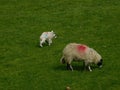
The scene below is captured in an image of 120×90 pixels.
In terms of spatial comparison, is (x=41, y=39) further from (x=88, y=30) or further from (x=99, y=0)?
(x=99, y=0)

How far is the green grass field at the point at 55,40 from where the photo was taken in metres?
24.0

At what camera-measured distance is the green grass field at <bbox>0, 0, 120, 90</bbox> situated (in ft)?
78.7

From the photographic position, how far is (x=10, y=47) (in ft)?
102

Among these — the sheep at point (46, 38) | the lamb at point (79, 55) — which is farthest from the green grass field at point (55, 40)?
the lamb at point (79, 55)

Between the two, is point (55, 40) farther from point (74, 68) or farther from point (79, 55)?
point (79, 55)

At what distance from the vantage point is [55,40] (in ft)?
106

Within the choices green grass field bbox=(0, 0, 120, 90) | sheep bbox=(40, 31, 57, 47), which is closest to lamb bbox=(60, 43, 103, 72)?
green grass field bbox=(0, 0, 120, 90)

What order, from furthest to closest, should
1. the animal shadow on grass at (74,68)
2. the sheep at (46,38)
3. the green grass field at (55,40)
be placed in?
the sheep at (46,38) → the animal shadow on grass at (74,68) → the green grass field at (55,40)

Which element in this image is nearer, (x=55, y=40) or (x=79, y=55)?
(x=79, y=55)

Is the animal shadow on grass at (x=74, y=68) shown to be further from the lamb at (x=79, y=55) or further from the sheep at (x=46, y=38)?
the sheep at (x=46, y=38)

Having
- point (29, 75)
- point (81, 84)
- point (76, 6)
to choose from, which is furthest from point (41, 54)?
point (76, 6)

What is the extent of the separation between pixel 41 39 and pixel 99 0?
14.4 meters

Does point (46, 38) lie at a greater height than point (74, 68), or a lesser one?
greater

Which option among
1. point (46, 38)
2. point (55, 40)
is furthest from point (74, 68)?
point (55, 40)
